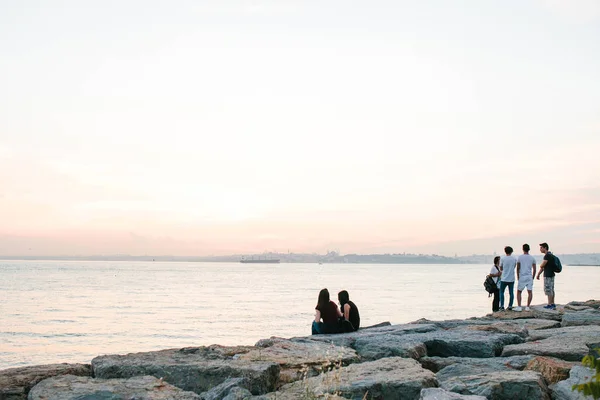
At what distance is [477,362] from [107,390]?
408 cm

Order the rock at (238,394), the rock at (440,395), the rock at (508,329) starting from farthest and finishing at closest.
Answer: the rock at (508,329), the rock at (238,394), the rock at (440,395)

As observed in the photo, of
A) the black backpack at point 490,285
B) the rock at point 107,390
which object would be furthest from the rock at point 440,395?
the black backpack at point 490,285

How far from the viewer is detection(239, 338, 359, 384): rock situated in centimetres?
652

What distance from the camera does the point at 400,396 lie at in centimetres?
543

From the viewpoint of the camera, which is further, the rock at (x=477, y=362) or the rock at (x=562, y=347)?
the rock at (x=562, y=347)

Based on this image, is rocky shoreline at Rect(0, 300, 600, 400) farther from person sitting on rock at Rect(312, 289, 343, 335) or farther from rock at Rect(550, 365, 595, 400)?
person sitting on rock at Rect(312, 289, 343, 335)

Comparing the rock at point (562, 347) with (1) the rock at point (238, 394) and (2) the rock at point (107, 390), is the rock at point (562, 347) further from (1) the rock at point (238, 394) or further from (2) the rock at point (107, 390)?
(2) the rock at point (107, 390)

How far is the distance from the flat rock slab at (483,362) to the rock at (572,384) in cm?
95

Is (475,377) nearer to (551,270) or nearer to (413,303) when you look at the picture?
(551,270)

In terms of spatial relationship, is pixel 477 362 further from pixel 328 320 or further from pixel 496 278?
pixel 496 278

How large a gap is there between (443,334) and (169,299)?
138 ft

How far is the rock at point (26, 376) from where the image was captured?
566 cm

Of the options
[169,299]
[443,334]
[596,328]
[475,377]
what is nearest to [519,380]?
[475,377]

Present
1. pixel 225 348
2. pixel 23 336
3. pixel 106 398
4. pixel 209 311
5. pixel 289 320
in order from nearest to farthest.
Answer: pixel 106 398 < pixel 225 348 < pixel 23 336 < pixel 289 320 < pixel 209 311
